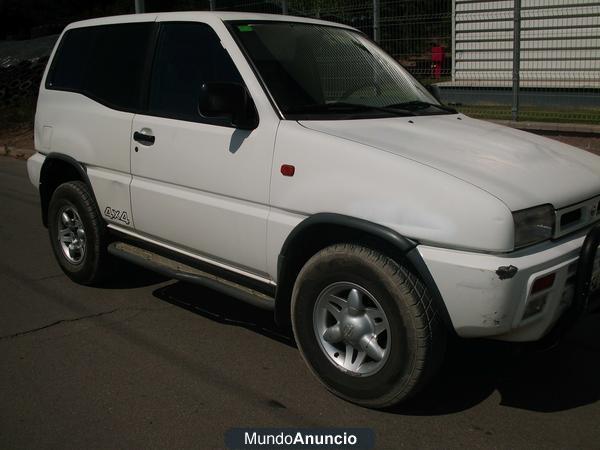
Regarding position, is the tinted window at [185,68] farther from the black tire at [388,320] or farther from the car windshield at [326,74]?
the black tire at [388,320]

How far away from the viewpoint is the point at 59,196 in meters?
5.27

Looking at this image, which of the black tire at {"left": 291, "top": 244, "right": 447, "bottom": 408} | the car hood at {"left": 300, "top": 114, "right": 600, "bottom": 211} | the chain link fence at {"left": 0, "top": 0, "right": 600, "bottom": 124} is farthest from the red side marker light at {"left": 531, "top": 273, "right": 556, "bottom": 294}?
the chain link fence at {"left": 0, "top": 0, "right": 600, "bottom": 124}

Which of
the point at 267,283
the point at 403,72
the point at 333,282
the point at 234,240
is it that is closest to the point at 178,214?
the point at 234,240

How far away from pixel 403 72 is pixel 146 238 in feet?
7.03

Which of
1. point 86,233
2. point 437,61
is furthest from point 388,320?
point 437,61

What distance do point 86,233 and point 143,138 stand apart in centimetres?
107

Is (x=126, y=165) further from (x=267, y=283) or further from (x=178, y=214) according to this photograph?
(x=267, y=283)

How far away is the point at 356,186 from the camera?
3.29 metres

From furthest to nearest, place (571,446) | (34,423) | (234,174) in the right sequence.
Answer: (234,174)
(34,423)
(571,446)

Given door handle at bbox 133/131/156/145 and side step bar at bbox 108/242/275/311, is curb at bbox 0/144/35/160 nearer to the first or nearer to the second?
side step bar at bbox 108/242/275/311

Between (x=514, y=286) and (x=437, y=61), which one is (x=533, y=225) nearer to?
(x=514, y=286)

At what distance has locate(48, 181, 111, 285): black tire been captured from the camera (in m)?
5.00

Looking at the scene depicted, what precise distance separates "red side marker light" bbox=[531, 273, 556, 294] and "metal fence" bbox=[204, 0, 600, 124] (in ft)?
23.6

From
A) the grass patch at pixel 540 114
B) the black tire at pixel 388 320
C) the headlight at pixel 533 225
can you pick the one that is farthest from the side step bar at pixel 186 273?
the grass patch at pixel 540 114
